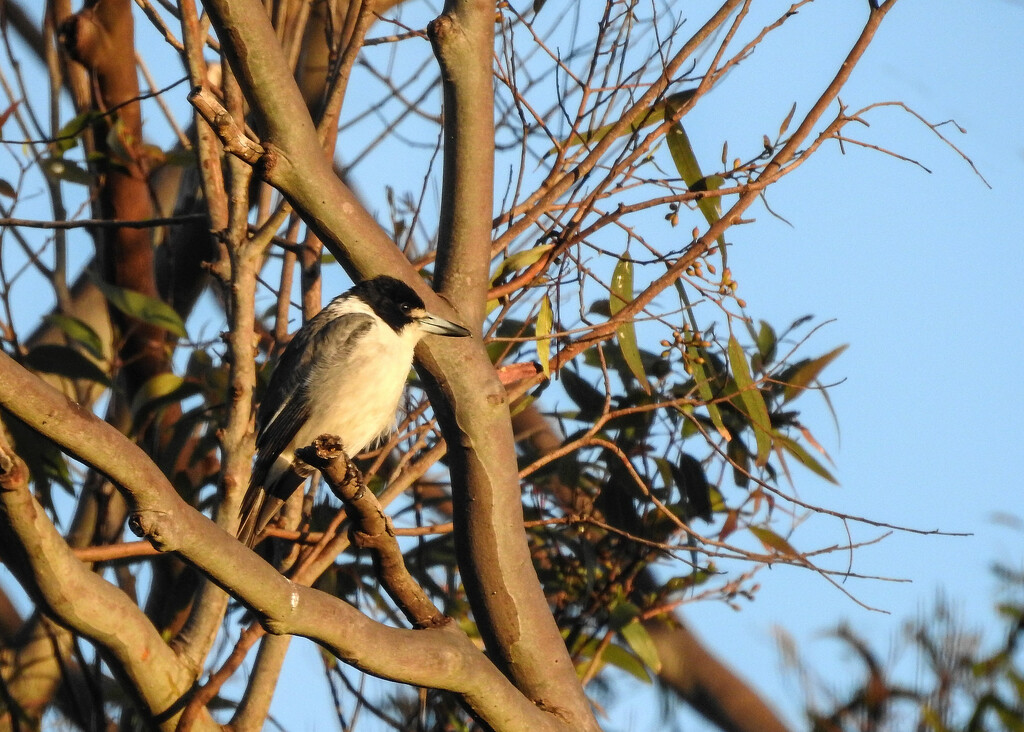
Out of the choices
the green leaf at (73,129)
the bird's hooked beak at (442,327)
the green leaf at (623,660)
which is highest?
the green leaf at (73,129)

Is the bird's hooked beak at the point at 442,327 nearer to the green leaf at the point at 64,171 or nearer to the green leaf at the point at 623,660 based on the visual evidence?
the green leaf at the point at 623,660

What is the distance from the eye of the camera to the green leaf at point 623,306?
2986mm

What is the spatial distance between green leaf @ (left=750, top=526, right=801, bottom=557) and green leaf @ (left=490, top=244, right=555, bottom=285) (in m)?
1.18

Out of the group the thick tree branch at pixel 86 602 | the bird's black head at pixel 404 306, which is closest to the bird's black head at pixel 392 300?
the bird's black head at pixel 404 306

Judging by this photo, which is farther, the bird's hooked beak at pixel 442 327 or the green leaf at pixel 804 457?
the green leaf at pixel 804 457

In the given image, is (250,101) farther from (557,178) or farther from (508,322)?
(508,322)

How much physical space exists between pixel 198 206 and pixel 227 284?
5.93ft

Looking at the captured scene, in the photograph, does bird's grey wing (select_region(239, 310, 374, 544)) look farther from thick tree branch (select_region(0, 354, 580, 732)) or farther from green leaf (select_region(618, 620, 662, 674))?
green leaf (select_region(618, 620, 662, 674))

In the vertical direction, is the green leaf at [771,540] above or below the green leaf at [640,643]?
above

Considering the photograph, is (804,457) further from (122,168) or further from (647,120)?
(122,168)

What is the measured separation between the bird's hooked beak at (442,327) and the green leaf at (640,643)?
1394 mm

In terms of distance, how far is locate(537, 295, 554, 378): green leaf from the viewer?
2.83 metres

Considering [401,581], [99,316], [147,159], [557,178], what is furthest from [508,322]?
[99,316]

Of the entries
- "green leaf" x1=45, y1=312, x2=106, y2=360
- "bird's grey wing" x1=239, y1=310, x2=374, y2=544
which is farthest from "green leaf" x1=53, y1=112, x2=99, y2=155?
"bird's grey wing" x1=239, y1=310, x2=374, y2=544
